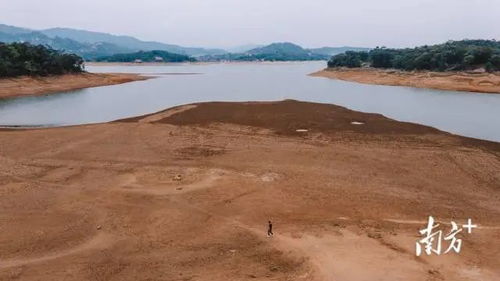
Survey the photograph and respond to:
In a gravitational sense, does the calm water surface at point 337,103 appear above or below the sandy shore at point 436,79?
below

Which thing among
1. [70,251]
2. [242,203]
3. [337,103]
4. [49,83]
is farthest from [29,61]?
[70,251]

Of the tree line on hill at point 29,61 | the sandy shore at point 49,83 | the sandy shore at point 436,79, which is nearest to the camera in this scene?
the sandy shore at point 49,83

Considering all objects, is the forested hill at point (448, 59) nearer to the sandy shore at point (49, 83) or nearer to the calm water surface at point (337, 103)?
the calm water surface at point (337, 103)

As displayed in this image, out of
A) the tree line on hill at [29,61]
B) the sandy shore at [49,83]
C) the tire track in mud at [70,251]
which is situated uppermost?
the tree line on hill at [29,61]

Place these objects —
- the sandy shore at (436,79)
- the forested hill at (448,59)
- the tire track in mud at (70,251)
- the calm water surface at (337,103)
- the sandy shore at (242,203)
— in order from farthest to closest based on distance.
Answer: the forested hill at (448,59)
the sandy shore at (436,79)
the calm water surface at (337,103)
the tire track in mud at (70,251)
the sandy shore at (242,203)

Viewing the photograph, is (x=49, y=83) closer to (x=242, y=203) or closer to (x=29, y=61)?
(x=29, y=61)

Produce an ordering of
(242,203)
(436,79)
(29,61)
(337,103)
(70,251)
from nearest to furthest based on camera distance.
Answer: (70,251) < (242,203) < (337,103) < (29,61) < (436,79)

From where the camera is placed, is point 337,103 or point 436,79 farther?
point 436,79

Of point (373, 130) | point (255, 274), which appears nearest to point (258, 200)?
point (255, 274)

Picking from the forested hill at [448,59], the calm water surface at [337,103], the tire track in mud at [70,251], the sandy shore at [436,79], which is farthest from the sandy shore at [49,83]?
the forested hill at [448,59]
